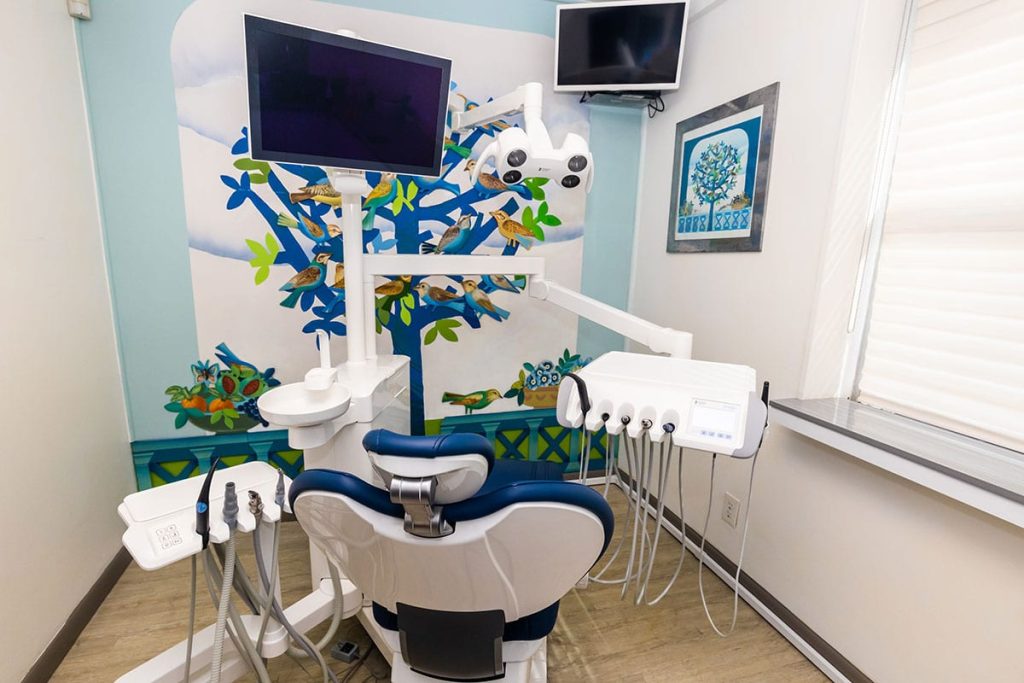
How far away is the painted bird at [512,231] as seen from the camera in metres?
2.45

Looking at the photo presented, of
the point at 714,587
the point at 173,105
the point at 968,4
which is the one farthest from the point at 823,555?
the point at 173,105

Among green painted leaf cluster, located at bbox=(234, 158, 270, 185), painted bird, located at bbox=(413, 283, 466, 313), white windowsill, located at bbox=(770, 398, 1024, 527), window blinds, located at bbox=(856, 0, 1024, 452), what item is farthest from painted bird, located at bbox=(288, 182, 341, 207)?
window blinds, located at bbox=(856, 0, 1024, 452)

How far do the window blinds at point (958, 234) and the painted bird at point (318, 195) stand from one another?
82.9 inches

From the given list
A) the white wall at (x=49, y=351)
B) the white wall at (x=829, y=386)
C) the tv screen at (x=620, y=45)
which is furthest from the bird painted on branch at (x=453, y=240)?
the white wall at (x=49, y=351)

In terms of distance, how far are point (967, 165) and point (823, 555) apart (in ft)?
4.10

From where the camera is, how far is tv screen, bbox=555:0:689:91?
6.94 feet

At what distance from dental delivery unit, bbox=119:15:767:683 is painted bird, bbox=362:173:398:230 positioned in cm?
62

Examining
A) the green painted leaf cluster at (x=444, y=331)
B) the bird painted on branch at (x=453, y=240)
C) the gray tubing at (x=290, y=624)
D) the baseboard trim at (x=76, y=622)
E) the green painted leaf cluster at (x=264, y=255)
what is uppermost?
the bird painted on branch at (x=453, y=240)

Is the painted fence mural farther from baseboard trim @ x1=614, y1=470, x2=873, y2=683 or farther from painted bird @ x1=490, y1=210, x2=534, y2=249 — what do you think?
baseboard trim @ x1=614, y1=470, x2=873, y2=683

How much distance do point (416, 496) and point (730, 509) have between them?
5.58 ft

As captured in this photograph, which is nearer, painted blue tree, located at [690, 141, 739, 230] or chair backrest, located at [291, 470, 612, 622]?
chair backrest, located at [291, 470, 612, 622]

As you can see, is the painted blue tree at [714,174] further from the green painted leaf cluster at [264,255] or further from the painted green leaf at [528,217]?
the green painted leaf cluster at [264,255]

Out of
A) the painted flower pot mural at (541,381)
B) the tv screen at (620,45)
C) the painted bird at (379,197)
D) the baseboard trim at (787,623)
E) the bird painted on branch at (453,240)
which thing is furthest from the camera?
the painted flower pot mural at (541,381)

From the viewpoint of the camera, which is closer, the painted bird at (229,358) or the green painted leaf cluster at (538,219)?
the painted bird at (229,358)
